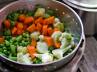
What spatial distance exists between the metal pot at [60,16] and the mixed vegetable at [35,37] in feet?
0.09

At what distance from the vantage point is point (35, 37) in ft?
3.70

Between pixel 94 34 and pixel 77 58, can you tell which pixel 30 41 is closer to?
pixel 77 58

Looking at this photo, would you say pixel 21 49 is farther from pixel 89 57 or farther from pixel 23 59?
pixel 89 57

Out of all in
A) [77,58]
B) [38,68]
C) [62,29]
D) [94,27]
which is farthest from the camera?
[94,27]

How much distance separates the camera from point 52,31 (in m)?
1.15

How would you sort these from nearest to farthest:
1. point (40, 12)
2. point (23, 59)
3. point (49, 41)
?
point (23, 59)
point (49, 41)
point (40, 12)

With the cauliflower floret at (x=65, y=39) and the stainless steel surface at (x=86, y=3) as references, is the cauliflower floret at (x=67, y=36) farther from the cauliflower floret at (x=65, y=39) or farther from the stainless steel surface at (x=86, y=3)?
the stainless steel surface at (x=86, y=3)

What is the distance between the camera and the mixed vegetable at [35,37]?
1.04 meters

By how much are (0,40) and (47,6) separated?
0.31 metres

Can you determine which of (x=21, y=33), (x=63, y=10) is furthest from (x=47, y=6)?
(x=21, y=33)

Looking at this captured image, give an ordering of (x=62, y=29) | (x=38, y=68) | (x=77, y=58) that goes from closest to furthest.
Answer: (x=38, y=68)
(x=77, y=58)
(x=62, y=29)

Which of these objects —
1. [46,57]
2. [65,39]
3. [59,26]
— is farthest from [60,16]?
[46,57]

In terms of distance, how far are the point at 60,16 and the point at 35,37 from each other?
0.65 ft

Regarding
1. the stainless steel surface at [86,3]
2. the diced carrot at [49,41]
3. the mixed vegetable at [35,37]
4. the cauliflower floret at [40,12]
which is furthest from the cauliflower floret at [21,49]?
the stainless steel surface at [86,3]
